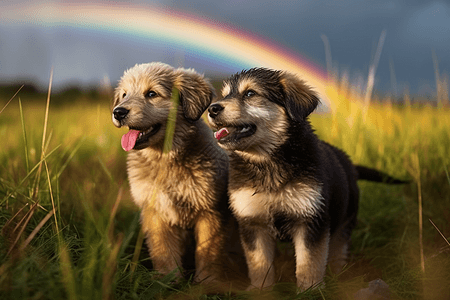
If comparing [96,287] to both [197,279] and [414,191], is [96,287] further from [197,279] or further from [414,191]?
[414,191]

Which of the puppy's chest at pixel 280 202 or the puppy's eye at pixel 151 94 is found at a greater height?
the puppy's eye at pixel 151 94

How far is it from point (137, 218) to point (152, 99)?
192cm

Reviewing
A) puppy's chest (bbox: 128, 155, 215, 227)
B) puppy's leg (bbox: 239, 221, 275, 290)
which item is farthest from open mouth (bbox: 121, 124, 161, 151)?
puppy's leg (bbox: 239, 221, 275, 290)

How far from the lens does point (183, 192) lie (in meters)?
4.02

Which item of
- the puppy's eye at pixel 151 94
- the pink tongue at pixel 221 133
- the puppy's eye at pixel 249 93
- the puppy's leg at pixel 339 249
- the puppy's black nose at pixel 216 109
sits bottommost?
the puppy's leg at pixel 339 249

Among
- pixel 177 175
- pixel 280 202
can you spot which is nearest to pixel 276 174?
pixel 280 202

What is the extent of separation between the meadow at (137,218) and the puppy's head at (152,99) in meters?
0.46

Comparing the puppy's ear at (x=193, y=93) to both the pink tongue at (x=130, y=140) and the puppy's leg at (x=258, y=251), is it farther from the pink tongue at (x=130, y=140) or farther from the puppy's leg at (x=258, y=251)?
the puppy's leg at (x=258, y=251)

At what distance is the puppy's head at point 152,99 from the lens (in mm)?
3810

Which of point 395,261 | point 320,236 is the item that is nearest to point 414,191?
point 395,261

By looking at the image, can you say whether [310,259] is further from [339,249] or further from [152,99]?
[152,99]

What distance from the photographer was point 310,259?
344 centimetres

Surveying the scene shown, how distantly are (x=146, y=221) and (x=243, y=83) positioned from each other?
5.71ft

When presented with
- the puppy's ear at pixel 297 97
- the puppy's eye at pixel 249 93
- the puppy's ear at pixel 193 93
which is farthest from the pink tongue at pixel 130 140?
the puppy's ear at pixel 297 97
